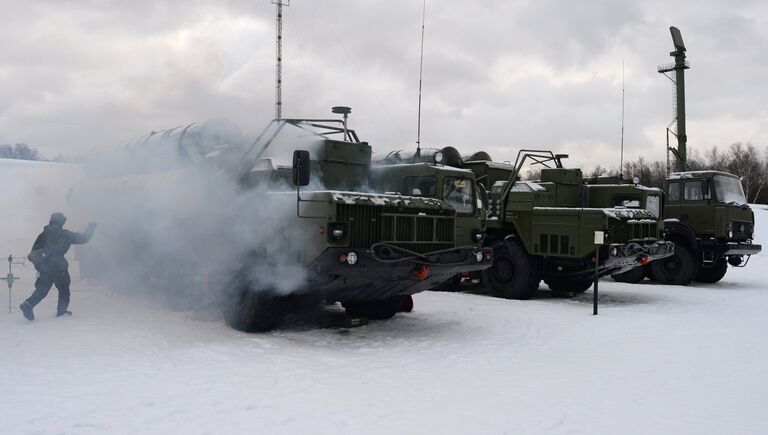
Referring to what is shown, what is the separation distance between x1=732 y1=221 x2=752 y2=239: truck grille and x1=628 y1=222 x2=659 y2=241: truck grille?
3.90 m

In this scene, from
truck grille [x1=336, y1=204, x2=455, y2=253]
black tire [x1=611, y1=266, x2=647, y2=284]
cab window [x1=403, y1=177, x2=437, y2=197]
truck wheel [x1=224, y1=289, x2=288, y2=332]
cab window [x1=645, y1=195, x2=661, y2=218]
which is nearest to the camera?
truck grille [x1=336, y1=204, x2=455, y2=253]

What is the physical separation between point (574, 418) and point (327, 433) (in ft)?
5.82

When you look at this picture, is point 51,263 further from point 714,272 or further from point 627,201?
point 714,272

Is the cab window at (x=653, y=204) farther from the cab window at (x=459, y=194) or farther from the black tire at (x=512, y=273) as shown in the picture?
the cab window at (x=459, y=194)

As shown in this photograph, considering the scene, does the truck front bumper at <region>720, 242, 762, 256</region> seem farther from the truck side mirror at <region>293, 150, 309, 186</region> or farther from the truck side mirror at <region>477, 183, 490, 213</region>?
the truck side mirror at <region>293, 150, 309, 186</region>

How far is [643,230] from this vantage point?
468 inches

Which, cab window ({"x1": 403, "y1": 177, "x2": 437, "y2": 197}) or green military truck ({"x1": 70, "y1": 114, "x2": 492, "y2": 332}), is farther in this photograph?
cab window ({"x1": 403, "y1": 177, "x2": 437, "y2": 197})

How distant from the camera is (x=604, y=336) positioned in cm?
813

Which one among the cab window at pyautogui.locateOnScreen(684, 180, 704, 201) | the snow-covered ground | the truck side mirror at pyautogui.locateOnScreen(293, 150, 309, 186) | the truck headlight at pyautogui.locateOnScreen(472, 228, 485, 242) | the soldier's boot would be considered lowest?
the snow-covered ground

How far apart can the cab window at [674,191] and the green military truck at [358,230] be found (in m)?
8.71

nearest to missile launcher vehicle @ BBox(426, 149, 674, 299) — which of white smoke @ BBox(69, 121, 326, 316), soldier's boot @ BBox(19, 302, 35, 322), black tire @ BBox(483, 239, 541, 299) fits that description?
black tire @ BBox(483, 239, 541, 299)

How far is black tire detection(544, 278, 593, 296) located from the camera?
1290 centimetres

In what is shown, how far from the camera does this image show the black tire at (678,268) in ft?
48.4

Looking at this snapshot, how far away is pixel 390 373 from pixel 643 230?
7.64 m
